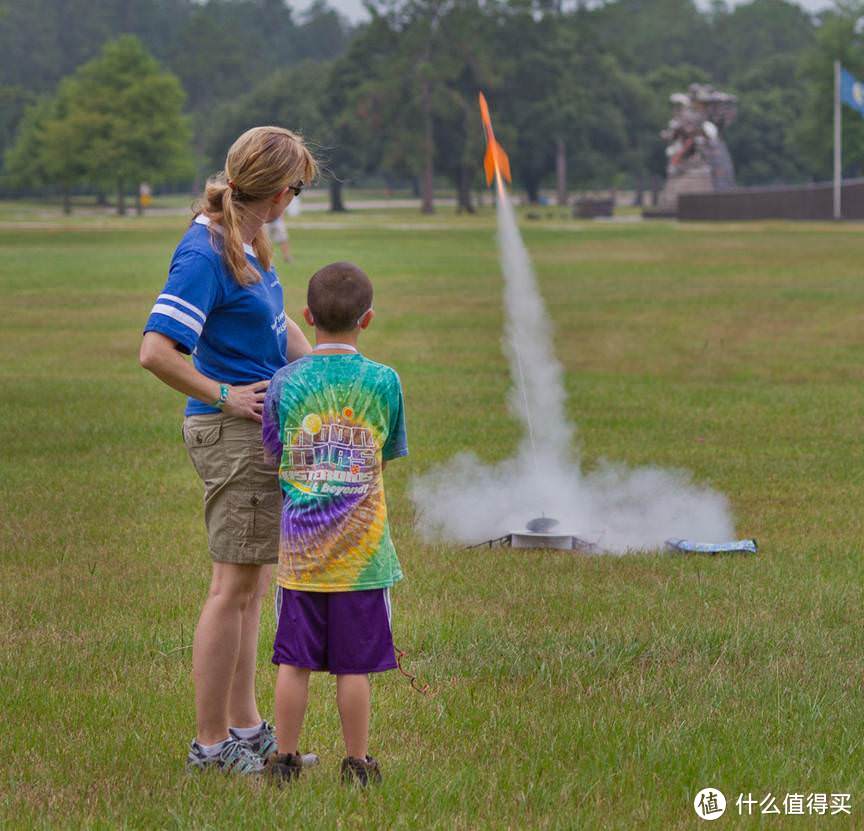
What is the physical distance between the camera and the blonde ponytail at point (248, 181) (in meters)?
4.57

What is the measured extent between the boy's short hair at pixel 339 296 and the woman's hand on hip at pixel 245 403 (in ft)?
1.11

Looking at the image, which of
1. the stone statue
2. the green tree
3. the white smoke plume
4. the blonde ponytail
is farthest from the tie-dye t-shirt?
the green tree

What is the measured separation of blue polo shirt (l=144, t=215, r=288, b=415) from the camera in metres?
4.53

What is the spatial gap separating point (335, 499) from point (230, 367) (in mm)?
637

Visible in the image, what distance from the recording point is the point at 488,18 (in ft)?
339

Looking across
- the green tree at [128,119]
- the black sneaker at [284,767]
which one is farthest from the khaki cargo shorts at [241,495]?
the green tree at [128,119]

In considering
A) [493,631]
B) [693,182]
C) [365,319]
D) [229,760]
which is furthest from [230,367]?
[693,182]

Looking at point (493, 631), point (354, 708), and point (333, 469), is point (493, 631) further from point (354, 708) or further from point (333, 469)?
point (333, 469)

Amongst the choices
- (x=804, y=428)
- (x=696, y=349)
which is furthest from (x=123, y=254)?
(x=804, y=428)

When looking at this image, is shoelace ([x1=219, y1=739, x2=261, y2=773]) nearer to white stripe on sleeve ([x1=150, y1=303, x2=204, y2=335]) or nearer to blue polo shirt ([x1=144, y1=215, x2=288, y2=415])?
blue polo shirt ([x1=144, y1=215, x2=288, y2=415])

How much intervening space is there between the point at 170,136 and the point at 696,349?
81.7m

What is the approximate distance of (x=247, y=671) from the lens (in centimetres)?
495

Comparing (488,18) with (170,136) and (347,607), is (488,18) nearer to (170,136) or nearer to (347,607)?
(170,136)

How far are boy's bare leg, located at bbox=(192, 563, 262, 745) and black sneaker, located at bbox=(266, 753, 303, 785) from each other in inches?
10.9
